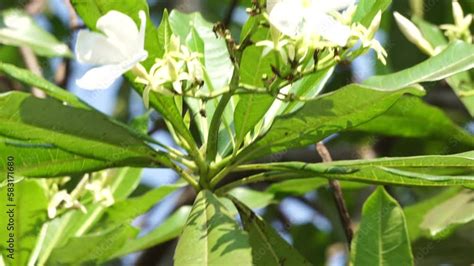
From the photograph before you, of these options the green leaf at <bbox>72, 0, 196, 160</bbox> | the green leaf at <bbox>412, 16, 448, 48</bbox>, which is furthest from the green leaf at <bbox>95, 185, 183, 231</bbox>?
the green leaf at <bbox>412, 16, 448, 48</bbox>

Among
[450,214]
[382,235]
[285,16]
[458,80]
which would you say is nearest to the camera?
[285,16]

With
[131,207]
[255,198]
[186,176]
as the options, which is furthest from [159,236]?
[186,176]

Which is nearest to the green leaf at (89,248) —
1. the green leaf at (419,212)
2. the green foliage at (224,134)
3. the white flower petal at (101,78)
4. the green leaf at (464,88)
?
the green foliage at (224,134)

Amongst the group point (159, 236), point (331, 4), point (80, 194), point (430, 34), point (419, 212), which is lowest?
point (419, 212)

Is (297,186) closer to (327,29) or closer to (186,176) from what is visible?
(186,176)

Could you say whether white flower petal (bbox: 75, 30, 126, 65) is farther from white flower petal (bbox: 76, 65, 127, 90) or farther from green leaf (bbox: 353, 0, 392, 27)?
green leaf (bbox: 353, 0, 392, 27)

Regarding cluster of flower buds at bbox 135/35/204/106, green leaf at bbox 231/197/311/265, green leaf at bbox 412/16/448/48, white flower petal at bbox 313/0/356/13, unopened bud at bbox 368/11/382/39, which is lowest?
green leaf at bbox 412/16/448/48

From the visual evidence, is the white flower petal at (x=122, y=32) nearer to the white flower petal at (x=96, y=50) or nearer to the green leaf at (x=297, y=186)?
the white flower petal at (x=96, y=50)

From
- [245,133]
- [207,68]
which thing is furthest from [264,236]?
[207,68]
